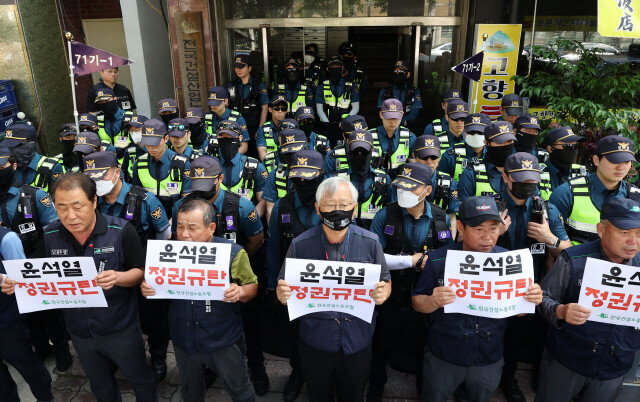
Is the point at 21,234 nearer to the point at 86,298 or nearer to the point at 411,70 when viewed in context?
the point at 86,298

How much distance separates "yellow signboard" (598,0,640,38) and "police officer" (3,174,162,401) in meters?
5.87

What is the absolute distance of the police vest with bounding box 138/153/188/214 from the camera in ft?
17.3

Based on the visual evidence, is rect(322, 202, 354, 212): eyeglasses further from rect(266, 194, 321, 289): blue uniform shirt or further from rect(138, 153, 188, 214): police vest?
rect(138, 153, 188, 214): police vest

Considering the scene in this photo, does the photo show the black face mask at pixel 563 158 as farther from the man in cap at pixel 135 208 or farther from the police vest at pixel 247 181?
the man in cap at pixel 135 208

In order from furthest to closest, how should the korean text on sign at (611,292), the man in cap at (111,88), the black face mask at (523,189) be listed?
the man in cap at (111,88)
the black face mask at (523,189)
the korean text on sign at (611,292)

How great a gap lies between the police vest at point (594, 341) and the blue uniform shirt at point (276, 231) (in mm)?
1974

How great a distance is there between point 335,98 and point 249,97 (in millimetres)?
1600

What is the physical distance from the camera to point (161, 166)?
17.5 feet

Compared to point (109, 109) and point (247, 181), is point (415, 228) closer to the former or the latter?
point (247, 181)

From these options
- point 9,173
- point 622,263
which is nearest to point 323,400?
point 622,263

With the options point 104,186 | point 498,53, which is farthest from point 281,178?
point 498,53

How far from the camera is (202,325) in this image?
344 cm

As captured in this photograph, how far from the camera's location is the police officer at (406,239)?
3793mm

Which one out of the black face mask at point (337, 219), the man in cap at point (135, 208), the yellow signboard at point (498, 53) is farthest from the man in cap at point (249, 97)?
the black face mask at point (337, 219)
